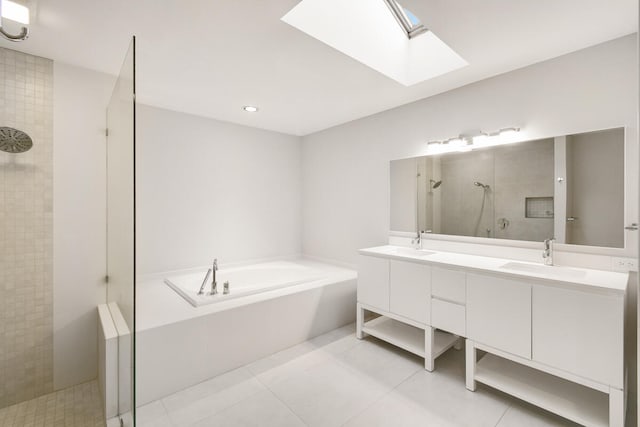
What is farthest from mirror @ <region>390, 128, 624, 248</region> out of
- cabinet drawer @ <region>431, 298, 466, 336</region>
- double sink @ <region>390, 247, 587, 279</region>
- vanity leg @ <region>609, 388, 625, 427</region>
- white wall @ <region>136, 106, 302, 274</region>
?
white wall @ <region>136, 106, 302, 274</region>

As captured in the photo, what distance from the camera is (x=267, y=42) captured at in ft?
6.18

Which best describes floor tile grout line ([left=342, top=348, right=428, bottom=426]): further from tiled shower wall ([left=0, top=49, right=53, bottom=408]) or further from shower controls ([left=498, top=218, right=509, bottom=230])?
tiled shower wall ([left=0, top=49, right=53, bottom=408])

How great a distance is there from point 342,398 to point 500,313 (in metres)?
1.18

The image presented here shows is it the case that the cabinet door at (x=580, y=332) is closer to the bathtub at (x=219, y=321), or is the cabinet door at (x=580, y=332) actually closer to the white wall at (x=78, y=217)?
the bathtub at (x=219, y=321)

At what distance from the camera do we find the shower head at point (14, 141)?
1911 mm

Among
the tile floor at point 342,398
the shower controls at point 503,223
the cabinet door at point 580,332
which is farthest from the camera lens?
the shower controls at point 503,223

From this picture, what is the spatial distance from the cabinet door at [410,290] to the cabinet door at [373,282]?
58 mm

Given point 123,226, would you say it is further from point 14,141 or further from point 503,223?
point 503,223

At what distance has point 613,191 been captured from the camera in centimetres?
188

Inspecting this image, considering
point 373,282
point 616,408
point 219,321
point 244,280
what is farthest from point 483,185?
point 244,280

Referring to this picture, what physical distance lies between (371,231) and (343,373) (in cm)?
158

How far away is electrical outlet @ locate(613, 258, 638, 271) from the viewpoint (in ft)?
5.89

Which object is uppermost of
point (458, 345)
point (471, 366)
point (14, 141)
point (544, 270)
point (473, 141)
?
point (473, 141)

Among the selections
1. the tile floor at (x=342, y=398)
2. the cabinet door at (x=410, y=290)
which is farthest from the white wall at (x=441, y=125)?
the tile floor at (x=342, y=398)
